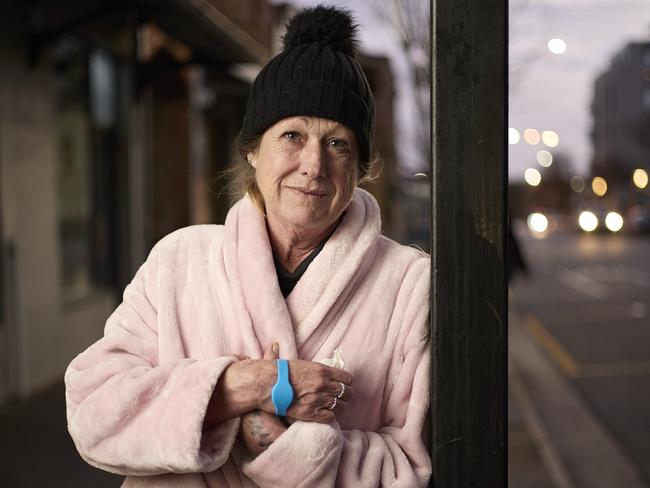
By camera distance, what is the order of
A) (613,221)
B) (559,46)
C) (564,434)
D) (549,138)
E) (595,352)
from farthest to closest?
(613,221) < (595,352) < (549,138) < (564,434) < (559,46)

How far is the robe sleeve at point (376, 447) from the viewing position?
174 cm

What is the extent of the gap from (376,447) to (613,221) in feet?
177

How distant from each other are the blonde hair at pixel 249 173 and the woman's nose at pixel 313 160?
138 mm

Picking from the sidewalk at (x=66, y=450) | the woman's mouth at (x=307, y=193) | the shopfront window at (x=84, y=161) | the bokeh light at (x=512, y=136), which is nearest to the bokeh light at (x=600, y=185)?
the shopfront window at (x=84, y=161)

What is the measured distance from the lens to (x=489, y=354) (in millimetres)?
1721

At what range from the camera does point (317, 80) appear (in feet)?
5.99

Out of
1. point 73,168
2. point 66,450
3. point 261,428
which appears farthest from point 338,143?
point 73,168

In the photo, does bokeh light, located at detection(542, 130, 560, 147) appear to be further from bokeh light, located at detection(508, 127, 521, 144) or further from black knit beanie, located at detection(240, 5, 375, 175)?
black knit beanie, located at detection(240, 5, 375, 175)

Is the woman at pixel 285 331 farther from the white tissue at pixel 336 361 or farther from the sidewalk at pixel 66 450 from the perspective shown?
the sidewalk at pixel 66 450

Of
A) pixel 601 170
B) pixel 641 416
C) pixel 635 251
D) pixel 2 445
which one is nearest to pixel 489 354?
pixel 2 445

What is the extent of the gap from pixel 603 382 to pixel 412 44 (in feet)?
13.7

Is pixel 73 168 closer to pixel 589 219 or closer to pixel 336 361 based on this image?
pixel 336 361

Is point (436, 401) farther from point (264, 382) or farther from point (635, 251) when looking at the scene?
point (635, 251)

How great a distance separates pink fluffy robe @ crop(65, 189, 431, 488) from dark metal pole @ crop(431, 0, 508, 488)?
0.12m
